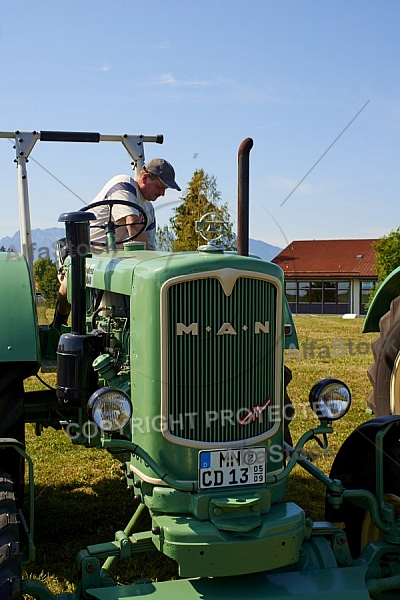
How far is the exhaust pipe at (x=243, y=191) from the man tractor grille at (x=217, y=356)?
631 mm

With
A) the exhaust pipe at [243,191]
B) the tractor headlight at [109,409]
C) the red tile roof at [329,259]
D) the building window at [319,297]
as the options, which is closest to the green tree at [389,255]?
the red tile roof at [329,259]

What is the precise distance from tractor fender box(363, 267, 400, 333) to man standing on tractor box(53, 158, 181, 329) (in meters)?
1.68

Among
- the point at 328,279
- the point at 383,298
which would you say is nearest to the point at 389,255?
the point at 328,279

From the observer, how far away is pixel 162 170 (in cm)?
486

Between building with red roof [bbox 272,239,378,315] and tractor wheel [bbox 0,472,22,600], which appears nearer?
tractor wheel [bbox 0,472,22,600]

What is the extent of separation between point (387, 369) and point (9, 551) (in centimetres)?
312

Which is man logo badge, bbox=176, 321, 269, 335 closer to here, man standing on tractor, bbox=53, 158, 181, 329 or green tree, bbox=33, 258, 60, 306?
man standing on tractor, bbox=53, 158, 181, 329

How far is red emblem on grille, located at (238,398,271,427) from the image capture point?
301cm

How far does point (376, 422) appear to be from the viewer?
135 inches

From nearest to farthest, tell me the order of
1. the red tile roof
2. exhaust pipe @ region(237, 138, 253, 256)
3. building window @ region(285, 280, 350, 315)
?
exhaust pipe @ region(237, 138, 253, 256), the red tile roof, building window @ region(285, 280, 350, 315)

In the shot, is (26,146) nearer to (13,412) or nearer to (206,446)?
(13,412)

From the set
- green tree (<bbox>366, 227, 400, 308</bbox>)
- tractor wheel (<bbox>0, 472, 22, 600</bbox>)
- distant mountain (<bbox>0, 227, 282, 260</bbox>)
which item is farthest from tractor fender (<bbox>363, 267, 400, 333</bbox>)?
green tree (<bbox>366, 227, 400, 308</bbox>)

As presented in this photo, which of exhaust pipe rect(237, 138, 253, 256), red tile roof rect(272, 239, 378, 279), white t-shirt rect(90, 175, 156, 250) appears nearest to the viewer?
exhaust pipe rect(237, 138, 253, 256)

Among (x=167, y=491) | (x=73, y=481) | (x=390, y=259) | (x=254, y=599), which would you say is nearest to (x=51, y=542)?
(x=73, y=481)
